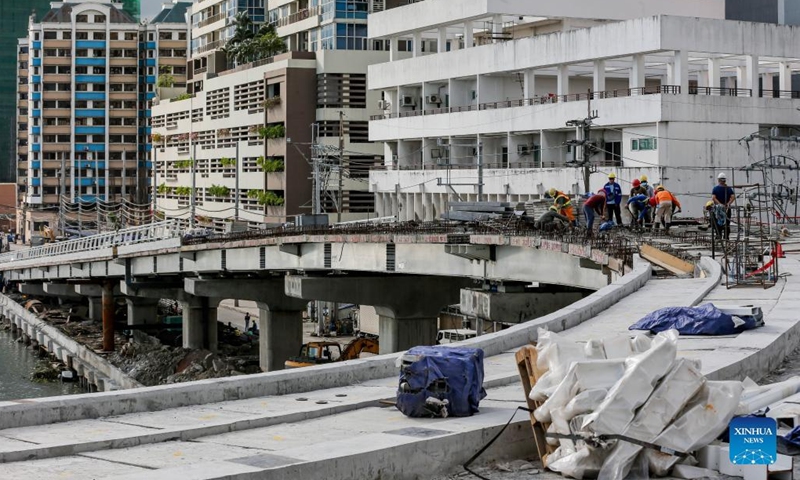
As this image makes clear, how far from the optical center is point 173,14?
176375 millimetres

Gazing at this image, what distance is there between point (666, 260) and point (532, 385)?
1680cm

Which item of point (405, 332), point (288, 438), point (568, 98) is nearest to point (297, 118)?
point (568, 98)

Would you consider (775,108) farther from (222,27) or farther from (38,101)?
(38,101)

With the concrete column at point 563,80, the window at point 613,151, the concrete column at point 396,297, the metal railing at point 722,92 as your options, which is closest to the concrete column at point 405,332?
the concrete column at point 396,297

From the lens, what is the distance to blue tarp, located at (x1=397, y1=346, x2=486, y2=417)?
558 inches

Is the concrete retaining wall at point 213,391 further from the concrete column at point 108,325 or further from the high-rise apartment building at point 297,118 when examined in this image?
the high-rise apartment building at point 297,118

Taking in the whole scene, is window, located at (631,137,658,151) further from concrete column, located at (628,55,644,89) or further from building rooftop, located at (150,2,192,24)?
building rooftop, located at (150,2,192,24)

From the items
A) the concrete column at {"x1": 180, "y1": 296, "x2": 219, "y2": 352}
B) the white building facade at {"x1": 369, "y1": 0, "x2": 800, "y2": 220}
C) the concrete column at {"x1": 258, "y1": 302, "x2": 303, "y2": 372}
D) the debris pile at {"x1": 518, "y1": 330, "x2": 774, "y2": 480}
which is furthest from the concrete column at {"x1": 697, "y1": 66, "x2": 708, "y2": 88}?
the debris pile at {"x1": 518, "y1": 330, "x2": 774, "y2": 480}

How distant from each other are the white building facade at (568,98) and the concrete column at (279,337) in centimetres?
969

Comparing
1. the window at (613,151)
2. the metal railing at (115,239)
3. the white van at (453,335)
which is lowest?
the white van at (453,335)

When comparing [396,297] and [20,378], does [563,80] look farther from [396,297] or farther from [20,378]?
[20,378]

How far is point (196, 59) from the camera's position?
12506 centimetres

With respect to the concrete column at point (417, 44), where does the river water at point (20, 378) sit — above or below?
below

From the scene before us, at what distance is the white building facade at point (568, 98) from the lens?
197 feet
